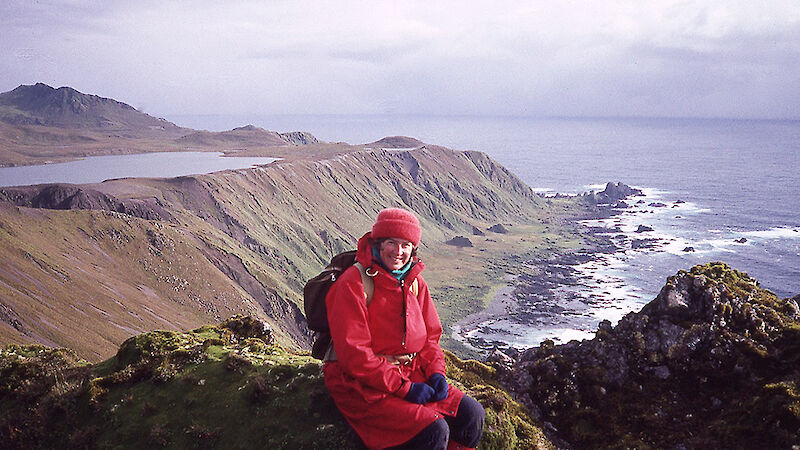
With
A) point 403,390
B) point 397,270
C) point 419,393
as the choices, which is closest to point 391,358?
point 403,390

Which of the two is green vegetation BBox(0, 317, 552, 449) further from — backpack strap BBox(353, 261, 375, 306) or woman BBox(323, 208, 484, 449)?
backpack strap BBox(353, 261, 375, 306)

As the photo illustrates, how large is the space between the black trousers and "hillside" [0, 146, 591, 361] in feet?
95.3

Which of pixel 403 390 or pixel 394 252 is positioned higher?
pixel 394 252

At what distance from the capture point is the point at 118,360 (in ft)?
42.9

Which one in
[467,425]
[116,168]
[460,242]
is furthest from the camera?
[460,242]

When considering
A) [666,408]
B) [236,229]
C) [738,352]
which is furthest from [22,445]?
[236,229]

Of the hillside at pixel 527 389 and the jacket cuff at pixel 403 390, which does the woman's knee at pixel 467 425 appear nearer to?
the jacket cuff at pixel 403 390

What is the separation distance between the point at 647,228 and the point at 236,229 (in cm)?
12324

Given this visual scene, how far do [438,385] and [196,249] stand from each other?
62441mm

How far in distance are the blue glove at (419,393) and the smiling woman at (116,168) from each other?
112 metres

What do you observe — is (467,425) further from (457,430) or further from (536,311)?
(536,311)

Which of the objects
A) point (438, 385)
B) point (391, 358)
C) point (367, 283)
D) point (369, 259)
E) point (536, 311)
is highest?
point (369, 259)

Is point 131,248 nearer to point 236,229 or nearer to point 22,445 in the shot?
point 236,229

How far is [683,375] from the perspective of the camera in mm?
12617
